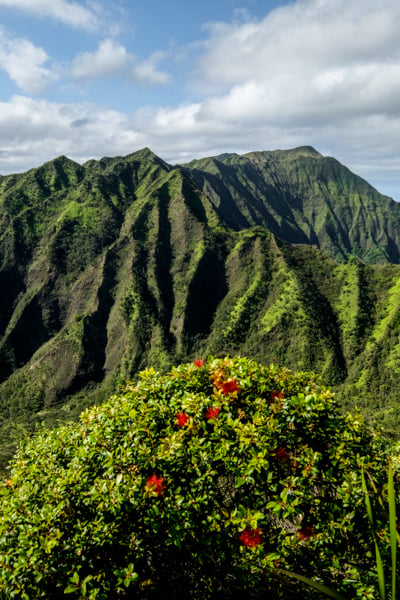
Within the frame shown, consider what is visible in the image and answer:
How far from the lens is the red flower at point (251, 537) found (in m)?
9.16

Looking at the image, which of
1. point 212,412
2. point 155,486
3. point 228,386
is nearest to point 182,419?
point 212,412

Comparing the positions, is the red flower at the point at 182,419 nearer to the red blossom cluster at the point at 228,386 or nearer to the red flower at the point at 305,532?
the red blossom cluster at the point at 228,386

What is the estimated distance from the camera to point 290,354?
163 m

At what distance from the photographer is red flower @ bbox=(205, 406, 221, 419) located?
10969 mm

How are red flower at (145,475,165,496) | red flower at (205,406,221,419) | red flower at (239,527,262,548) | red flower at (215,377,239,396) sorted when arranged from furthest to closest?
red flower at (215,377,239,396) < red flower at (205,406,221,419) < red flower at (145,475,165,496) < red flower at (239,527,262,548)

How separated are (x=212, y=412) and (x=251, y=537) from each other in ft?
10.2

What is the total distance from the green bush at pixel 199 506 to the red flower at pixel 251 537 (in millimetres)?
29

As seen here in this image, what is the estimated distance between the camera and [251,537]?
9.24 meters

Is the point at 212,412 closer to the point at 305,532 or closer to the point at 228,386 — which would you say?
the point at 228,386

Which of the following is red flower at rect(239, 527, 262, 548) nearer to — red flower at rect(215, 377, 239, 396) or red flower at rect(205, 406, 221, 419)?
red flower at rect(205, 406, 221, 419)

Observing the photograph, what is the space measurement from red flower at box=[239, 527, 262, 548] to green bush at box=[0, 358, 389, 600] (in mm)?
29

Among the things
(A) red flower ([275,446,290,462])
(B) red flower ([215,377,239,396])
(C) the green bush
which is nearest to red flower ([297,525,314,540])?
(C) the green bush

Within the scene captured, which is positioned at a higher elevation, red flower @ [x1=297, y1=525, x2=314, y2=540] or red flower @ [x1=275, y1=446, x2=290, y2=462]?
red flower @ [x1=275, y1=446, x2=290, y2=462]

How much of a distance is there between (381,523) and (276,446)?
9.51 feet
